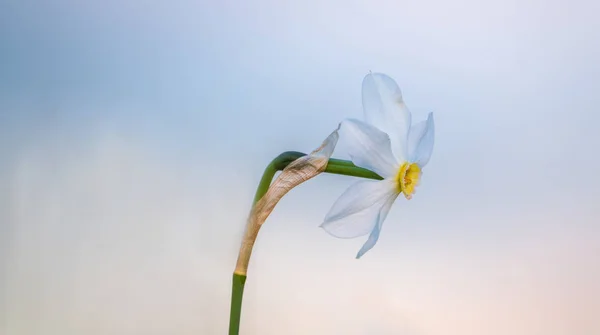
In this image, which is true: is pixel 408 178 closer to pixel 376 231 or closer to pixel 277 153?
pixel 376 231

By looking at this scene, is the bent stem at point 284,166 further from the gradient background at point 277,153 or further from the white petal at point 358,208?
the gradient background at point 277,153

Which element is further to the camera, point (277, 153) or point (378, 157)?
point (277, 153)

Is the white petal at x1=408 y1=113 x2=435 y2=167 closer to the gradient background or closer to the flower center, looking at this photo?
the flower center

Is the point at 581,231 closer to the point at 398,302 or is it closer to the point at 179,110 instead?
the point at 398,302

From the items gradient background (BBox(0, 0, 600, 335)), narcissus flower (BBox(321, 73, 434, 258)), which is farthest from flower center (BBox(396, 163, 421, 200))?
gradient background (BBox(0, 0, 600, 335))

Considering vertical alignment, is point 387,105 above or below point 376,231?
above

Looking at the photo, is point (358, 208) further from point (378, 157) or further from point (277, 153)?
point (277, 153)

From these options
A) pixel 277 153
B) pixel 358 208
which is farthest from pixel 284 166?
pixel 277 153
